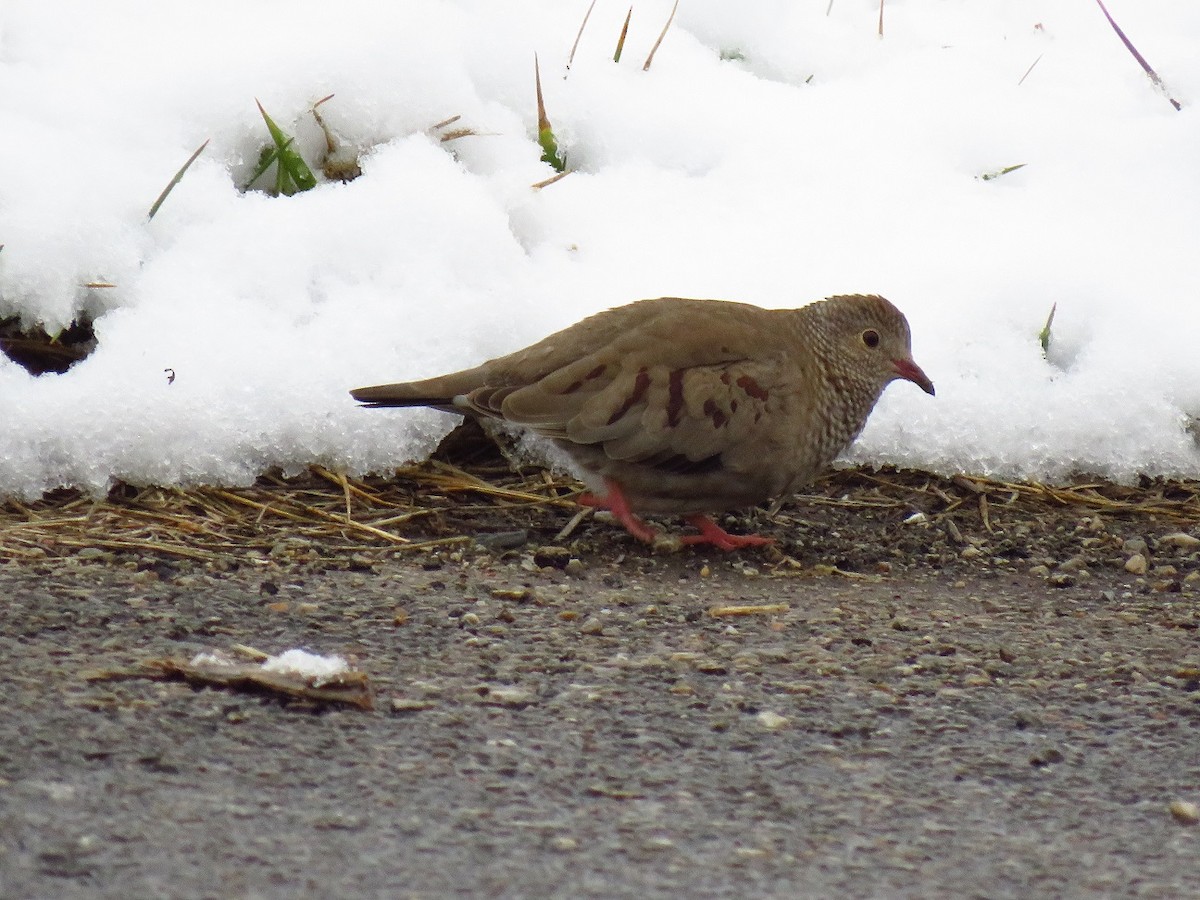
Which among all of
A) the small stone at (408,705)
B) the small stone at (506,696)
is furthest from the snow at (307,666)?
the small stone at (506,696)

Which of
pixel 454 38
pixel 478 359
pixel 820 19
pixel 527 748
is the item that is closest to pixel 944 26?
pixel 820 19

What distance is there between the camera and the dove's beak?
460 centimetres

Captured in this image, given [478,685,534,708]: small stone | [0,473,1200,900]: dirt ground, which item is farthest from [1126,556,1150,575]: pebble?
[478,685,534,708]: small stone

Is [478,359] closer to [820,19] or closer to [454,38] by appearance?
[454,38]

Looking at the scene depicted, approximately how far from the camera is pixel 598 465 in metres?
4.30

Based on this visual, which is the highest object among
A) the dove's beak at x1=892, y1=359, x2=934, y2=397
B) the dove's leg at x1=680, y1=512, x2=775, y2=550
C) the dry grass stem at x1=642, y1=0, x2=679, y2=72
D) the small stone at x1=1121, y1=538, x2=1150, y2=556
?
the dry grass stem at x1=642, y1=0, x2=679, y2=72

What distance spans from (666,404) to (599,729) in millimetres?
1751

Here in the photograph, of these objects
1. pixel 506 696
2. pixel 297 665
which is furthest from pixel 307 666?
pixel 506 696

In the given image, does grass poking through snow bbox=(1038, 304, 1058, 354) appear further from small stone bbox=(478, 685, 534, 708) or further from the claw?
small stone bbox=(478, 685, 534, 708)

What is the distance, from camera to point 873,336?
4617mm

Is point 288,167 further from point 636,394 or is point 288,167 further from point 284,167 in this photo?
point 636,394

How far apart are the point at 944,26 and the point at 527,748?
562 centimetres

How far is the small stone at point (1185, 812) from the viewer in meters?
2.35

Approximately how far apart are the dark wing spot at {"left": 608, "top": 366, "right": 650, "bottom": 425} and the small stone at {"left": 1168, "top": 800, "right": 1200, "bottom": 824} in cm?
213
